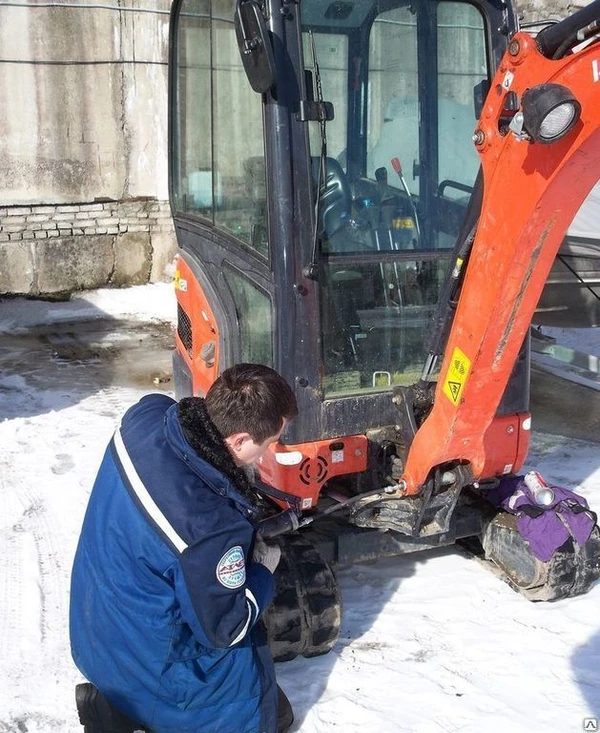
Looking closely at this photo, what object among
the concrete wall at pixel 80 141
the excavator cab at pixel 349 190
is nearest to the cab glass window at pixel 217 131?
the excavator cab at pixel 349 190

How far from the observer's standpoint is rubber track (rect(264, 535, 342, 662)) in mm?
3164

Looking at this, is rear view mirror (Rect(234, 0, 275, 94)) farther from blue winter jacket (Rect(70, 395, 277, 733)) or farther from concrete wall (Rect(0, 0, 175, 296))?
concrete wall (Rect(0, 0, 175, 296))

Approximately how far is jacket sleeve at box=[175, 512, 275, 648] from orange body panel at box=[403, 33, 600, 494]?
3.44ft

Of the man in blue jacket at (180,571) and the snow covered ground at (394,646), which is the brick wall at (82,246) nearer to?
the snow covered ground at (394,646)

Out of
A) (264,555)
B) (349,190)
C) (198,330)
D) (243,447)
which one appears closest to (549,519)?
(264,555)

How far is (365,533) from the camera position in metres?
3.55

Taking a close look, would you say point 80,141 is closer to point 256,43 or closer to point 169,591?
point 256,43

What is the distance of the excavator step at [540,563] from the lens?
3480mm

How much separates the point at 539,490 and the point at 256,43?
2102 mm

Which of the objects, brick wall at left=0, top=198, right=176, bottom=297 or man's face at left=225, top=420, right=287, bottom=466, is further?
brick wall at left=0, top=198, right=176, bottom=297

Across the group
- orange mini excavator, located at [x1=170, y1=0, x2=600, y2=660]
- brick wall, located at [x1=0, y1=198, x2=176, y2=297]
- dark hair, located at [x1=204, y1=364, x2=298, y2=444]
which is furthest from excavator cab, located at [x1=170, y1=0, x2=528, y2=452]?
brick wall, located at [x1=0, y1=198, x2=176, y2=297]

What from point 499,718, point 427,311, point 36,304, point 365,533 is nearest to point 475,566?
point 365,533

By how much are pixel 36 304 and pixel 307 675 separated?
678cm

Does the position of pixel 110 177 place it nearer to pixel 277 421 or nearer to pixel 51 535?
pixel 51 535
